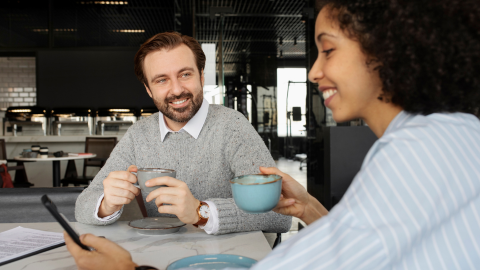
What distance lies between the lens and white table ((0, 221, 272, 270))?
0.87 m

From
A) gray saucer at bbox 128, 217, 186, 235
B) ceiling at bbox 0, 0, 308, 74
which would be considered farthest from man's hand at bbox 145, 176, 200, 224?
ceiling at bbox 0, 0, 308, 74

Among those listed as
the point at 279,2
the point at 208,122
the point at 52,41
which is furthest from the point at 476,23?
the point at 52,41

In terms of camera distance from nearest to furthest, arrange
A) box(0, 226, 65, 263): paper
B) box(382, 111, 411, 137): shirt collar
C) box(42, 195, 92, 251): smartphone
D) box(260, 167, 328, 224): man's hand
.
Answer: box(382, 111, 411, 137): shirt collar < box(42, 195, 92, 251): smartphone < box(0, 226, 65, 263): paper < box(260, 167, 328, 224): man's hand

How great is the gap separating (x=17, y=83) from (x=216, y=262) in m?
11.8

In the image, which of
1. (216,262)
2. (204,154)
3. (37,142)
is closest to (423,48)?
(216,262)

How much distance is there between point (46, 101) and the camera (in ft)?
29.5

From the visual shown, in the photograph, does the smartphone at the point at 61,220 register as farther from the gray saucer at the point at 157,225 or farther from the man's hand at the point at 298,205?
the man's hand at the point at 298,205

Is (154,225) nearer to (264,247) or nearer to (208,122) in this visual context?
(264,247)

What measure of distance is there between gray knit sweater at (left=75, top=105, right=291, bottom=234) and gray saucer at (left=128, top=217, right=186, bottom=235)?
0.67 ft

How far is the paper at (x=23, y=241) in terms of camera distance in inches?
36.4

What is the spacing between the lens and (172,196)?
0.96m

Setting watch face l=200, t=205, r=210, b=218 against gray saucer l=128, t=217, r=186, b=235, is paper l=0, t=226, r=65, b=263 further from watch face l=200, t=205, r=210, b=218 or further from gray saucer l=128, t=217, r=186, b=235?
watch face l=200, t=205, r=210, b=218

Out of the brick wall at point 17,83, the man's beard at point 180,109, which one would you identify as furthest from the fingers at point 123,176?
the brick wall at point 17,83

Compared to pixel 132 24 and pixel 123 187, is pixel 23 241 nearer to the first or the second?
pixel 123 187
